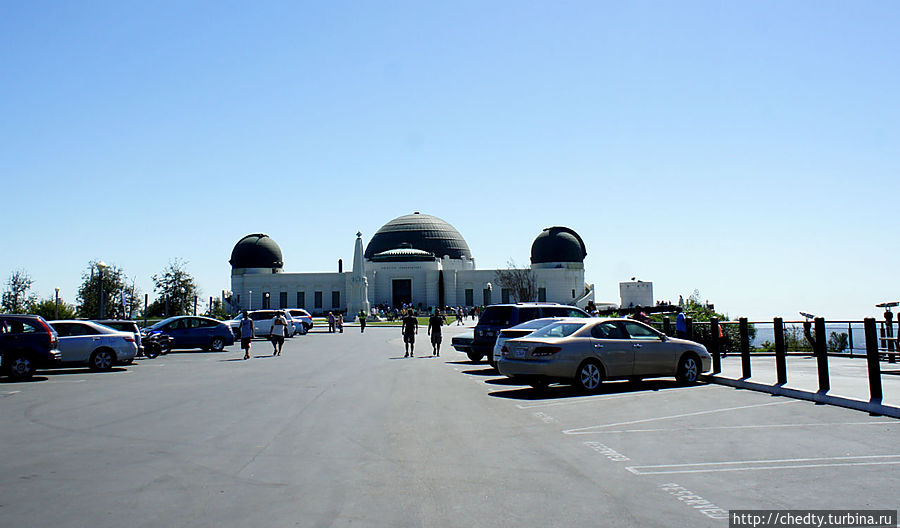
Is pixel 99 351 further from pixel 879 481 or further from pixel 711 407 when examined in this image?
pixel 879 481

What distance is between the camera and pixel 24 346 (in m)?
17.8

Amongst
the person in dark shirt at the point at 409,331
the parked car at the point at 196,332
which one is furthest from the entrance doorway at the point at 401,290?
the person in dark shirt at the point at 409,331

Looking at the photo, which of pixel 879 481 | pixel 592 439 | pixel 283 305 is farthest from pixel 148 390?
Answer: pixel 283 305

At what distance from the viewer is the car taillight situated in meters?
13.8

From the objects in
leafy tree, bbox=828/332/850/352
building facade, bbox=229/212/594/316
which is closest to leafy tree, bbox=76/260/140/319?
building facade, bbox=229/212/594/316

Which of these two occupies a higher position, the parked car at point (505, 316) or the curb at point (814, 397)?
the parked car at point (505, 316)

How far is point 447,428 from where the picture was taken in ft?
33.6

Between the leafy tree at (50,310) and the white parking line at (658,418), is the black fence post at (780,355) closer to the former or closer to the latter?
the white parking line at (658,418)

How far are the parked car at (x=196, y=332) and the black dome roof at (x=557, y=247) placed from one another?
76.9 meters

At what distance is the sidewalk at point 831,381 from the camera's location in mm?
11477

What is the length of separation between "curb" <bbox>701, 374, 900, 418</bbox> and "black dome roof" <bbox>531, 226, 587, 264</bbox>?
290 ft

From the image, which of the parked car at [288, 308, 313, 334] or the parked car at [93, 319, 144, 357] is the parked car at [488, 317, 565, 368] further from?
the parked car at [288, 308, 313, 334]

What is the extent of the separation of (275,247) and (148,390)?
3762 inches

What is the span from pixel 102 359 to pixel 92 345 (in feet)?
1.71
